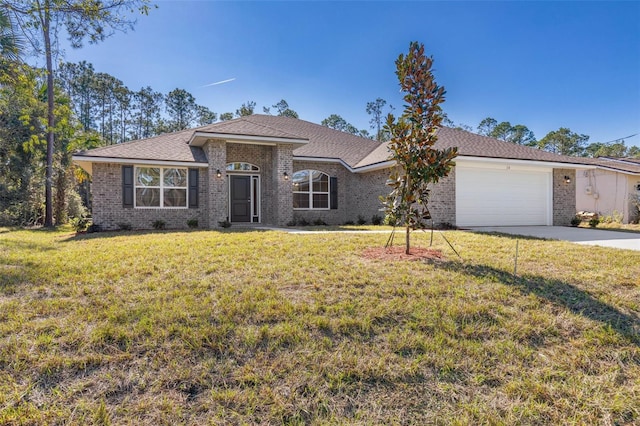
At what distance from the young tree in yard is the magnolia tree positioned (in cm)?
481

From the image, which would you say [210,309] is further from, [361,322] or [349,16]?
[349,16]

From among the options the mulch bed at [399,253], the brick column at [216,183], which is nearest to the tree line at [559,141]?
the brick column at [216,183]

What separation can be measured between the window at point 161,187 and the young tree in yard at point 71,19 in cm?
666

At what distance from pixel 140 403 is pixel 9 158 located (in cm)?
2006

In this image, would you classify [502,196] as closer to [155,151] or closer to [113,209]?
[155,151]

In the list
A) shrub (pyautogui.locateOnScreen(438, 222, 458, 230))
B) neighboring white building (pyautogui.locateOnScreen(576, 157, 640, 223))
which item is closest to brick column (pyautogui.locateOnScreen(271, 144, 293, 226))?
shrub (pyautogui.locateOnScreen(438, 222, 458, 230))

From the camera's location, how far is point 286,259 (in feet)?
19.5

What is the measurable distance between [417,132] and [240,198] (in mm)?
9962

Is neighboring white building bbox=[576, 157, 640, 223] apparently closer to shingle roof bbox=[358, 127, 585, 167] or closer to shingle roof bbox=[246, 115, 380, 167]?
shingle roof bbox=[358, 127, 585, 167]

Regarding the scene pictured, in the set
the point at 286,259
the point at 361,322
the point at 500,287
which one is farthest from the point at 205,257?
the point at 500,287

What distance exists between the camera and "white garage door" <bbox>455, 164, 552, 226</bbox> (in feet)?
42.9

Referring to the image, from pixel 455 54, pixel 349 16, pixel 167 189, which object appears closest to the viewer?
pixel 349 16

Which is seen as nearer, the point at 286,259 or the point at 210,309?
the point at 210,309

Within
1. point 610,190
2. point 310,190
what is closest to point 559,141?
point 610,190
